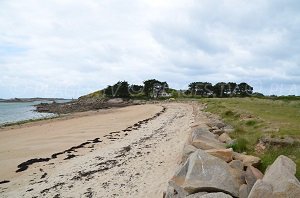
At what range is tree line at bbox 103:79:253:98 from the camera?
365ft

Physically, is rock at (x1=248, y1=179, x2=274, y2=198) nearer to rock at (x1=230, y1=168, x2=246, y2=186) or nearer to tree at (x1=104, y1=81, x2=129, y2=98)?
rock at (x1=230, y1=168, x2=246, y2=186)

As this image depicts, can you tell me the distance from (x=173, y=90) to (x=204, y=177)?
128 meters

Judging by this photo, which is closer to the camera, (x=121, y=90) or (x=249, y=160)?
(x=249, y=160)

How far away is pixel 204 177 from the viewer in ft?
24.8

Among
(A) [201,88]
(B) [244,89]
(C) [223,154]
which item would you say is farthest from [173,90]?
(C) [223,154]

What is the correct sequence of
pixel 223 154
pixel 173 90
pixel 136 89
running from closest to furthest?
1. pixel 223 154
2. pixel 136 89
3. pixel 173 90

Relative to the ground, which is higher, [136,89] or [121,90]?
[136,89]

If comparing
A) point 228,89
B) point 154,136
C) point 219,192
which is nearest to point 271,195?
point 219,192

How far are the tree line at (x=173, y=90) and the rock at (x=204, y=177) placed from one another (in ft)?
342

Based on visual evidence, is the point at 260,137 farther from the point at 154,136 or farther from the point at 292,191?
the point at 154,136

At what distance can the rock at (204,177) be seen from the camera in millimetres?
7316

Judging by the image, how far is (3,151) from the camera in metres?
18.9

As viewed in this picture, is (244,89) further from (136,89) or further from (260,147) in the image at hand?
(260,147)

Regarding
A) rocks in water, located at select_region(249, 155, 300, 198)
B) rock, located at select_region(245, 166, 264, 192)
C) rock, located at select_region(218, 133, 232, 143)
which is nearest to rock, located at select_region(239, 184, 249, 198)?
rock, located at select_region(245, 166, 264, 192)
